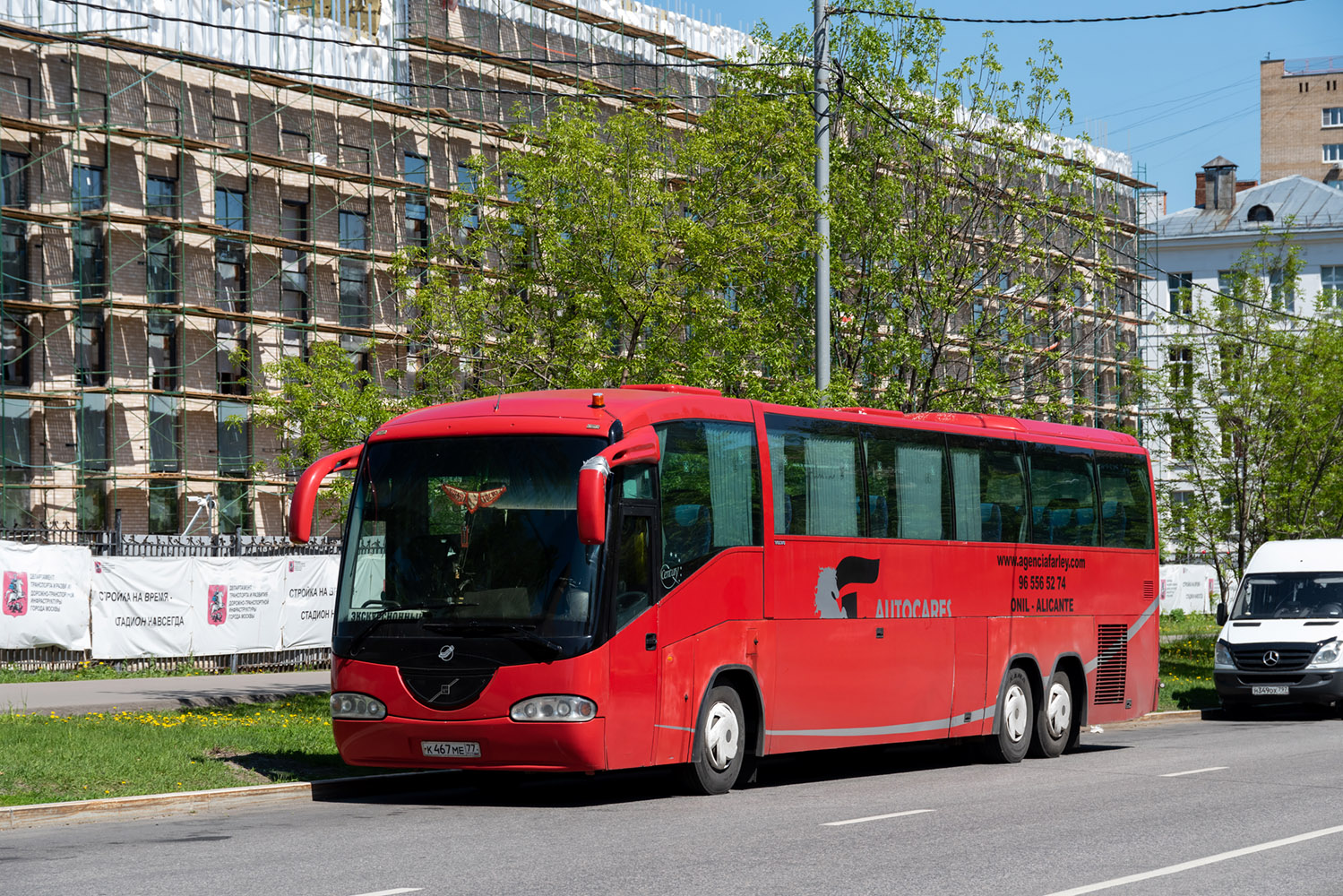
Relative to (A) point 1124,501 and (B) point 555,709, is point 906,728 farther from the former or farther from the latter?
(A) point 1124,501

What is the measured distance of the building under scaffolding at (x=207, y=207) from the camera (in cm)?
4238

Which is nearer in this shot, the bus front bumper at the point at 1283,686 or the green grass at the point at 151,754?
the green grass at the point at 151,754

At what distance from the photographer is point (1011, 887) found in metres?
8.67

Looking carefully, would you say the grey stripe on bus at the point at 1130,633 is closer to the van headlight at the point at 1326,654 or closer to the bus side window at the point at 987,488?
the bus side window at the point at 987,488

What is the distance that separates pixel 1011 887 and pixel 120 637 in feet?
66.0

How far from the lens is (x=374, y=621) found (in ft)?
41.5

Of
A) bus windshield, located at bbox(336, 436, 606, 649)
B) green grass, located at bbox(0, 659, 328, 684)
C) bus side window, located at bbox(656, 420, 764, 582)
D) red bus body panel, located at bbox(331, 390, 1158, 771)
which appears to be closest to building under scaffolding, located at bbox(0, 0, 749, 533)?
green grass, located at bbox(0, 659, 328, 684)

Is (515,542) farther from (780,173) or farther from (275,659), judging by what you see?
(275,659)

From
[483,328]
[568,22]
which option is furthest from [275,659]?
[568,22]

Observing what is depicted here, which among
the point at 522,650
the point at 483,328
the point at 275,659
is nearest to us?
the point at 522,650

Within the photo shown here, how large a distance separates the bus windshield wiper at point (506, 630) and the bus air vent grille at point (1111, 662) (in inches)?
352

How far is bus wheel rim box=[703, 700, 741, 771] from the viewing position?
13.3 meters

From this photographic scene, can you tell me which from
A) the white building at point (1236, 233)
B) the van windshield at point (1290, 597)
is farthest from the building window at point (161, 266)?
the white building at point (1236, 233)

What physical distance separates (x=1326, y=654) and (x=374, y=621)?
1667 centimetres
